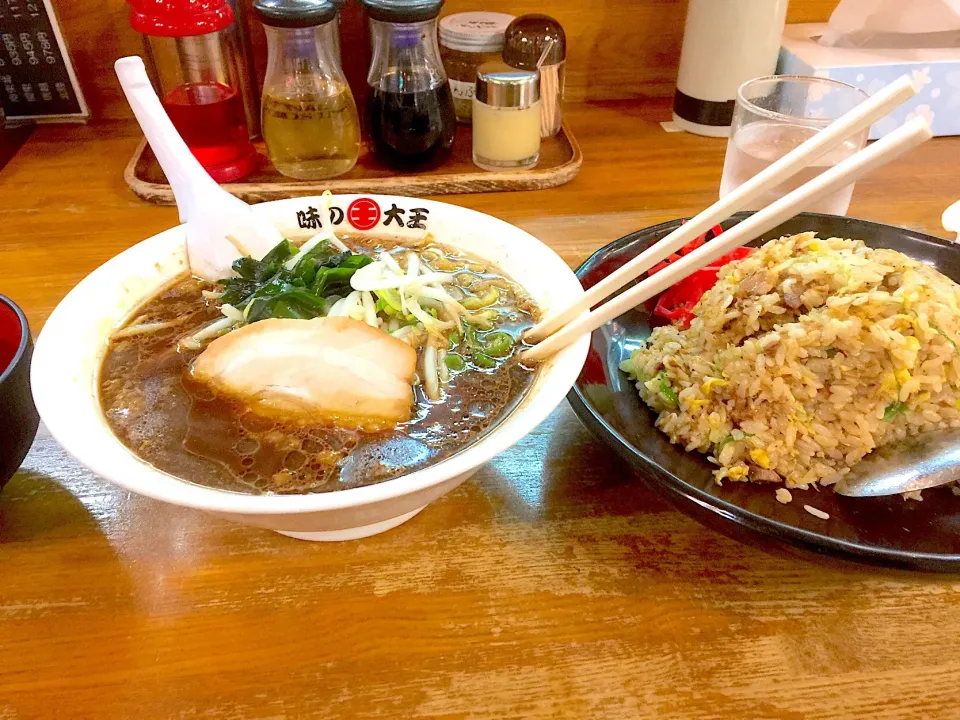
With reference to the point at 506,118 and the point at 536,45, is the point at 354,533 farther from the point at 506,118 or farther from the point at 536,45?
the point at 536,45

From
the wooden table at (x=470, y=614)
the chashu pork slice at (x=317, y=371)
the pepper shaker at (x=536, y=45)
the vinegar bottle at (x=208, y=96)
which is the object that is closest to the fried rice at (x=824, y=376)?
the wooden table at (x=470, y=614)

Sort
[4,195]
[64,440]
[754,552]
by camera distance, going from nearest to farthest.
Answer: [64,440], [754,552], [4,195]

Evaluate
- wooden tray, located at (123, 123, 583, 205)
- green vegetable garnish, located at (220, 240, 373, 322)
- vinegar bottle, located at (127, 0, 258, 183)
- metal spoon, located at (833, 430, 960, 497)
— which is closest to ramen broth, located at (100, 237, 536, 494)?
green vegetable garnish, located at (220, 240, 373, 322)

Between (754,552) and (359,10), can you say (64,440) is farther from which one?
(359,10)

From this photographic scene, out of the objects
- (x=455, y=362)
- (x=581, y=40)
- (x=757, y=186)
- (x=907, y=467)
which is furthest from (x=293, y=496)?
(x=581, y=40)

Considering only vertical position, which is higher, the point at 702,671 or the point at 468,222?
the point at 468,222

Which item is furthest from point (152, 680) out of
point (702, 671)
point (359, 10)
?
point (359, 10)
